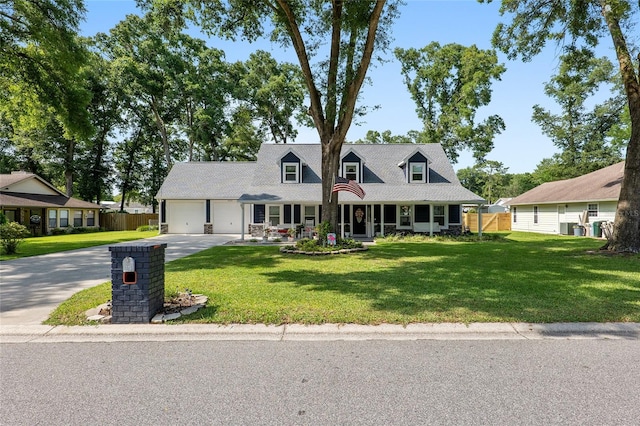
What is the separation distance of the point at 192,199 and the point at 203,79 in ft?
54.7

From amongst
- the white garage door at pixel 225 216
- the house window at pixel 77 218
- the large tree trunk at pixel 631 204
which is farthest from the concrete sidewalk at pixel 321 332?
the house window at pixel 77 218

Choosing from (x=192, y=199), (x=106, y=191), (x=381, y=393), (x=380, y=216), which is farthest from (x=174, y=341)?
(x=106, y=191)

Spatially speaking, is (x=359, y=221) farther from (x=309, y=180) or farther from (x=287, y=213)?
(x=287, y=213)

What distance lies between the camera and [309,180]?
2358 centimetres

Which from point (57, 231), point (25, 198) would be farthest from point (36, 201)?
point (57, 231)

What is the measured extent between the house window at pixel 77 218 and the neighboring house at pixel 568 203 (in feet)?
125

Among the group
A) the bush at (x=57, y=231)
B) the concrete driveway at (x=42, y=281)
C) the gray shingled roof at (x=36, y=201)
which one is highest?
the gray shingled roof at (x=36, y=201)

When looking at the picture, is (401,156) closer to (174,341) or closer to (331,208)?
(331,208)

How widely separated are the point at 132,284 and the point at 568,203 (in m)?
27.8

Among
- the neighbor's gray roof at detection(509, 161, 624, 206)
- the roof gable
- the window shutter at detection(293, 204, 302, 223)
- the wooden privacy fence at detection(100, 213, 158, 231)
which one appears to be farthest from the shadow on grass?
the wooden privacy fence at detection(100, 213, 158, 231)

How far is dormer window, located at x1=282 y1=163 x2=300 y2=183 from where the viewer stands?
76.7ft

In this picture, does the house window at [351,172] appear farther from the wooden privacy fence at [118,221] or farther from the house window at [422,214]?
the wooden privacy fence at [118,221]

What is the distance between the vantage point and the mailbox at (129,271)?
5105 mm

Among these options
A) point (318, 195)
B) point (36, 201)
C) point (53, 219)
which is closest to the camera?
point (318, 195)
